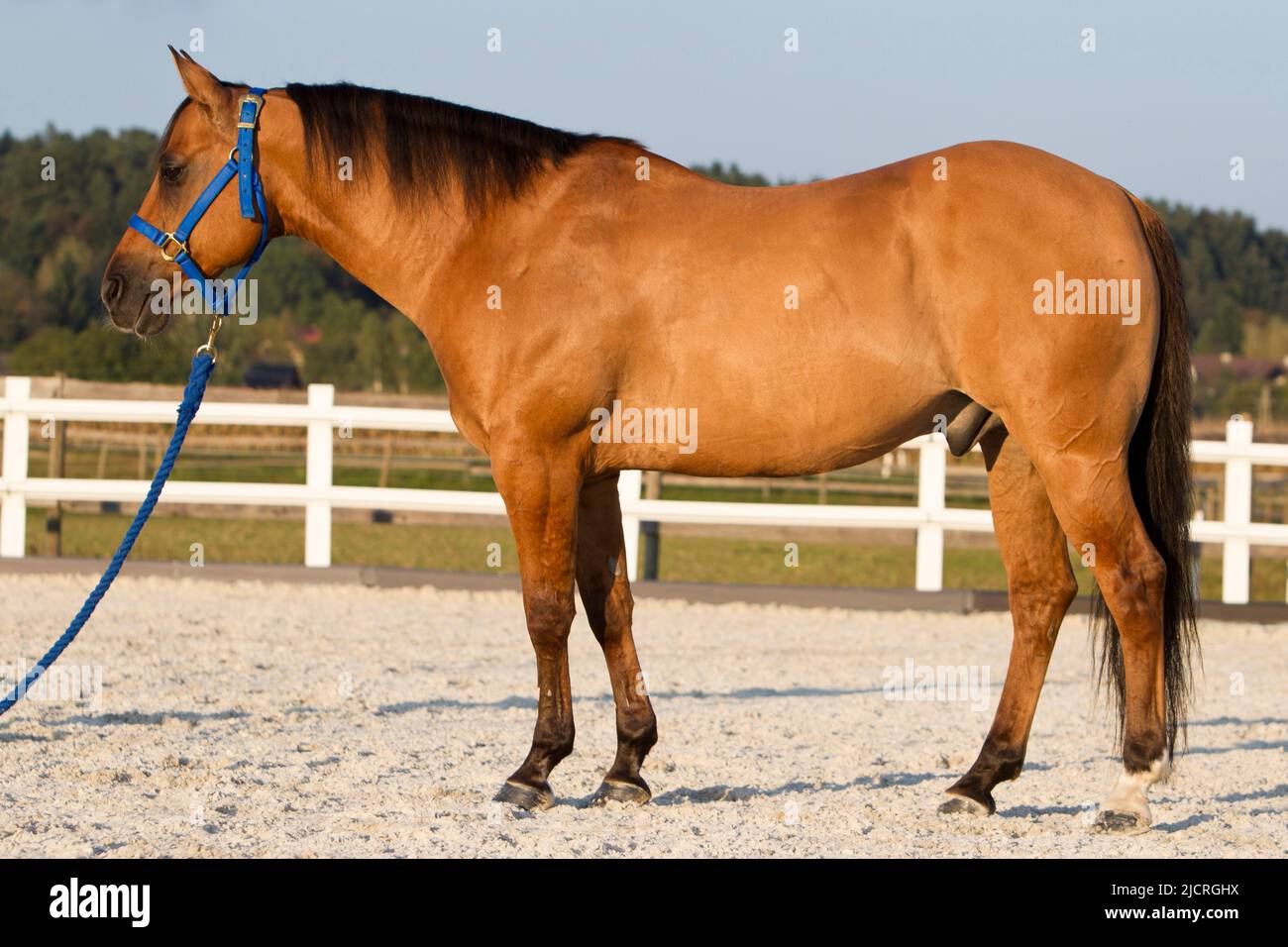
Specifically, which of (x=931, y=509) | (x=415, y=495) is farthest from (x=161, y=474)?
(x=931, y=509)

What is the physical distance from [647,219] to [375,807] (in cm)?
197

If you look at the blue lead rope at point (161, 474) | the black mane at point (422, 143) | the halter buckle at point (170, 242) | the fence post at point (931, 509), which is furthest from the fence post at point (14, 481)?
the black mane at point (422, 143)

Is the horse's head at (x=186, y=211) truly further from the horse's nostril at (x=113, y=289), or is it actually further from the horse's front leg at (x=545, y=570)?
the horse's front leg at (x=545, y=570)

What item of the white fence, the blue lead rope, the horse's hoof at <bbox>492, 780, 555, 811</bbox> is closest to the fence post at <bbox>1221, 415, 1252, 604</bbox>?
the white fence

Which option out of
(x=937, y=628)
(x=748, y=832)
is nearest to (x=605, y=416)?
(x=748, y=832)

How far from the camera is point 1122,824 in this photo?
12.7 feet

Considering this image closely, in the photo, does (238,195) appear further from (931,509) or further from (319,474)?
(931,509)

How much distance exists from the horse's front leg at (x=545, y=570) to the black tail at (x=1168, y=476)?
5.50 feet

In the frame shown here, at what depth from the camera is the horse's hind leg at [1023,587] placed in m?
4.30

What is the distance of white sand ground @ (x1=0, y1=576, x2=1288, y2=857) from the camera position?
3.73 m

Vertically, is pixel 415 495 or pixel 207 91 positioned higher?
pixel 207 91

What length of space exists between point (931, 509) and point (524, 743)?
19.0ft
